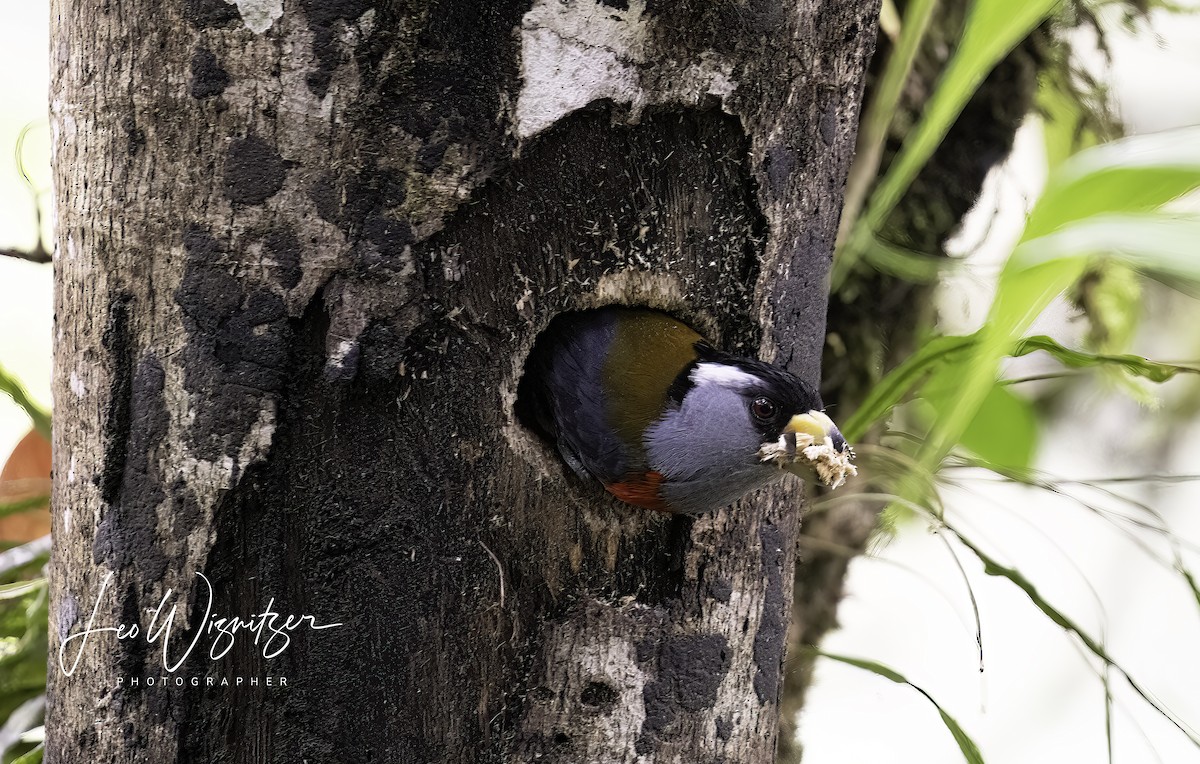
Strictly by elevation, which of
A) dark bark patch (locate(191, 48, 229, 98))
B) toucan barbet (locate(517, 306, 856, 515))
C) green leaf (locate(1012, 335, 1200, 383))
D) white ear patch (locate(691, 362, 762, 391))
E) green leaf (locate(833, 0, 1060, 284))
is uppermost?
green leaf (locate(833, 0, 1060, 284))

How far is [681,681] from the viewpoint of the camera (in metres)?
1.07

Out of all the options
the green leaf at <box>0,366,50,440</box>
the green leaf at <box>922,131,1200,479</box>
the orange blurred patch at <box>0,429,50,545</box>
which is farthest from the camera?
the orange blurred patch at <box>0,429,50,545</box>

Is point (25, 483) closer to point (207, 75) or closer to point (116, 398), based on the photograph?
point (116, 398)

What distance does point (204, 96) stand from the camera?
906 millimetres

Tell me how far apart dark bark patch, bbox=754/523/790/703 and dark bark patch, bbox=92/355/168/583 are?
2.17 feet

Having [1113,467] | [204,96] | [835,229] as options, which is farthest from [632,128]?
[1113,467]

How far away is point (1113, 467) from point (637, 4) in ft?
5.57

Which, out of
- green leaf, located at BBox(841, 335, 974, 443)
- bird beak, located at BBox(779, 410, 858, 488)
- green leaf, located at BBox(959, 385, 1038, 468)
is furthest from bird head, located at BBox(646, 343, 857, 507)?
green leaf, located at BBox(959, 385, 1038, 468)

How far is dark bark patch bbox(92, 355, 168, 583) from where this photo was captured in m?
0.95

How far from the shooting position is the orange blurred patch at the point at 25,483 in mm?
1540

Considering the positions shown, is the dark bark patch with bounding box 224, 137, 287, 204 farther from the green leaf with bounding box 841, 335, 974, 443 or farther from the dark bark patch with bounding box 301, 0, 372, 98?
the green leaf with bounding box 841, 335, 974, 443

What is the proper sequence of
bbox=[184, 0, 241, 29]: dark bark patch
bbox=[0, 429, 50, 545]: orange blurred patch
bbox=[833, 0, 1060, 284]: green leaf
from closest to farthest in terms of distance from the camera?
bbox=[833, 0, 1060, 284]: green leaf → bbox=[184, 0, 241, 29]: dark bark patch → bbox=[0, 429, 50, 545]: orange blurred patch

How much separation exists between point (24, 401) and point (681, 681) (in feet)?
3.50

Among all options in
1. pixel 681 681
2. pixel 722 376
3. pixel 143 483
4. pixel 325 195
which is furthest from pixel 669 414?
pixel 143 483
